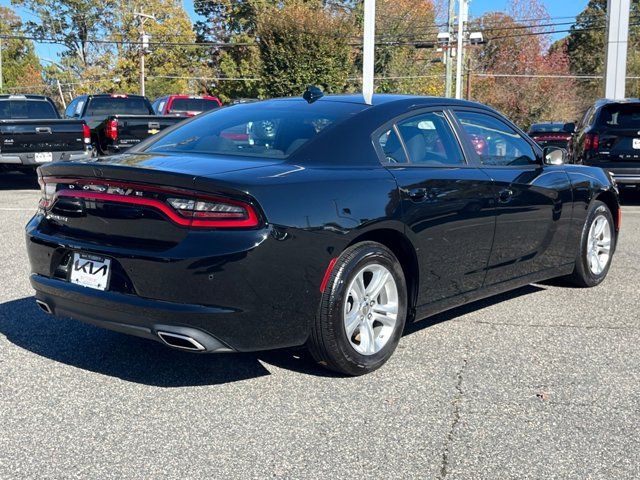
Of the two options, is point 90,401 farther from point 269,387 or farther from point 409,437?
point 409,437

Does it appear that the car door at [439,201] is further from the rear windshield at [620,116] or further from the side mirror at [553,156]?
the rear windshield at [620,116]

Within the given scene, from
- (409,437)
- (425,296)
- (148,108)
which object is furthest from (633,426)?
(148,108)

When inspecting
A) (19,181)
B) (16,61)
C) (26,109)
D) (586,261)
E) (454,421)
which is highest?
(16,61)

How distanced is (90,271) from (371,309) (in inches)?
60.0

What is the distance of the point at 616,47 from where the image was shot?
78.3 feet

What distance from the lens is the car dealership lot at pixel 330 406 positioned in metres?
3.19

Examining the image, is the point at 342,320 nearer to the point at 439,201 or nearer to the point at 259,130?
the point at 439,201

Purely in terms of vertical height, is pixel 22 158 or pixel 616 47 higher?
pixel 616 47

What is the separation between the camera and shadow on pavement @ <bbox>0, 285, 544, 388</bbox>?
4230 millimetres

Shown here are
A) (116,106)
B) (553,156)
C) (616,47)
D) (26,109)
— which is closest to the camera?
(553,156)

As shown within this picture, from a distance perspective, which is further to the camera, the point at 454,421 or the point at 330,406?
the point at 330,406

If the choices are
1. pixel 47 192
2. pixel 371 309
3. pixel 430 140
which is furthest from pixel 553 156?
pixel 47 192

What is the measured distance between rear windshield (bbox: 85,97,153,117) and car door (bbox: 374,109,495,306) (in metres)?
14.7

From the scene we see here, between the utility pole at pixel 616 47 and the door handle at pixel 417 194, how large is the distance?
70.4ft
